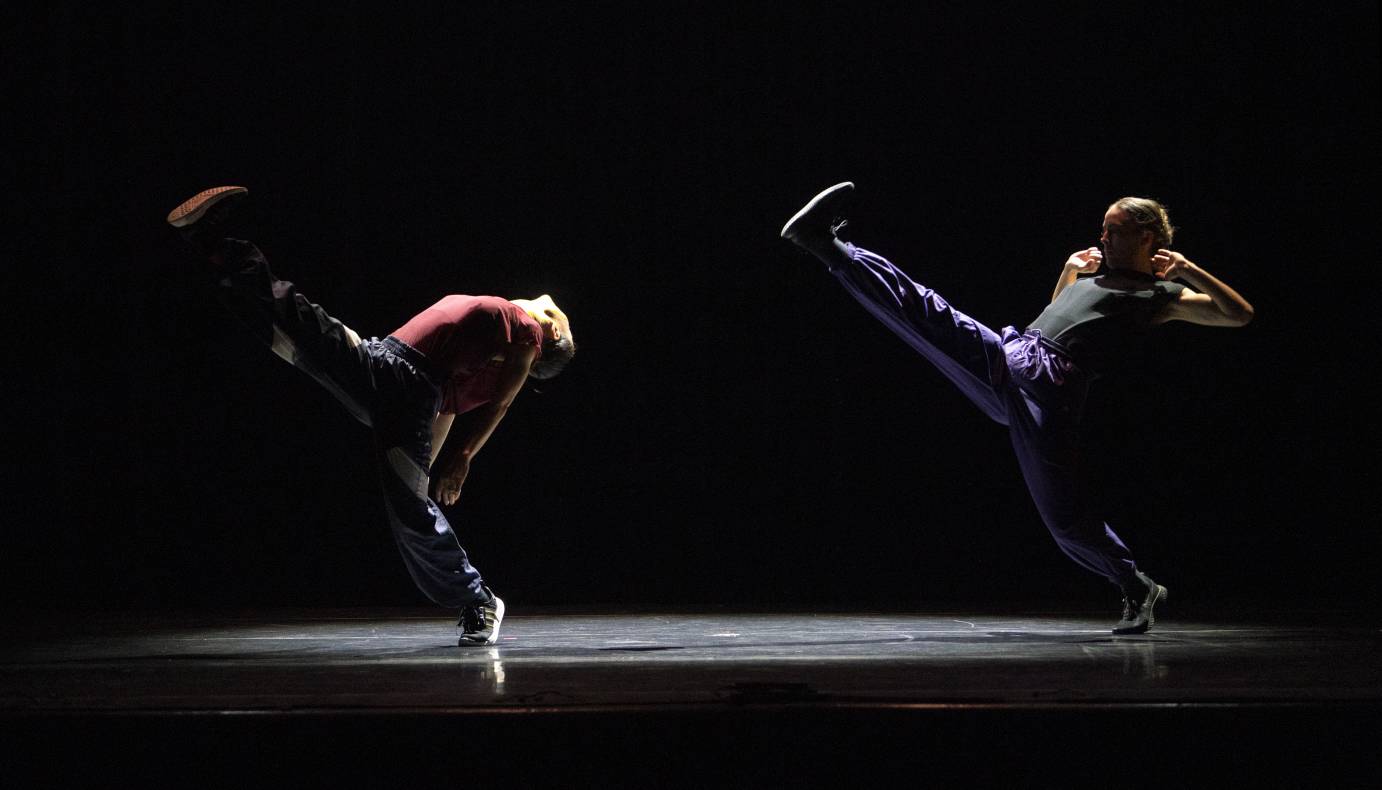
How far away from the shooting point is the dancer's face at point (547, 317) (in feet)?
9.77

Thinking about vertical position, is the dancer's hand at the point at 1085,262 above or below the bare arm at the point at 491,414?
above

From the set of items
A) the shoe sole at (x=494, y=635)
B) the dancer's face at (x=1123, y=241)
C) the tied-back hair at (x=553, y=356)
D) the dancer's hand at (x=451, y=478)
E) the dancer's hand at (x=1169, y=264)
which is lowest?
the shoe sole at (x=494, y=635)

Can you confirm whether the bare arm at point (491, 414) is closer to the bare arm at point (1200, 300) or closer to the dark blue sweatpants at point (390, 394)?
the dark blue sweatpants at point (390, 394)

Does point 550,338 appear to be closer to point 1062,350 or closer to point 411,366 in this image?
point 411,366

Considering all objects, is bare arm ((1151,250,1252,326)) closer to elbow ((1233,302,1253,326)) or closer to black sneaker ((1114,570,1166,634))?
elbow ((1233,302,1253,326))

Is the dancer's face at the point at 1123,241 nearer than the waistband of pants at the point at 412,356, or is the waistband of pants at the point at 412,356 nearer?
the waistband of pants at the point at 412,356

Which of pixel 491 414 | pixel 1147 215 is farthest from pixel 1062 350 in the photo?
pixel 491 414

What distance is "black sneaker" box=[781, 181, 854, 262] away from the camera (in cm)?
289

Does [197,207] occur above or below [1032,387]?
above

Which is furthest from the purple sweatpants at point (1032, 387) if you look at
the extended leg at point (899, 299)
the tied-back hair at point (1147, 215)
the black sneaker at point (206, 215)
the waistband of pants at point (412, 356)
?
the black sneaker at point (206, 215)

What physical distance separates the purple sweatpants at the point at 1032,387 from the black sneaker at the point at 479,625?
1.17 meters

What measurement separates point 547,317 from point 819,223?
0.71m

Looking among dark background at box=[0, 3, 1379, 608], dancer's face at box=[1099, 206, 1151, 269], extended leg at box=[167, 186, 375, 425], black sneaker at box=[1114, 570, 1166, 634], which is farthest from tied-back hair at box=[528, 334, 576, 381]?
black sneaker at box=[1114, 570, 1166, 634]

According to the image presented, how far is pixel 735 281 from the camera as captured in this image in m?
4.18
